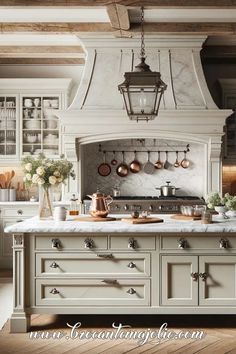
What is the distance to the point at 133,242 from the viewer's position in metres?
4.34

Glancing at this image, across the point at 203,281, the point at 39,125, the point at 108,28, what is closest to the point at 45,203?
the point at 203,281

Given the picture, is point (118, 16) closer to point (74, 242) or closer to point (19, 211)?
point (74, 242)

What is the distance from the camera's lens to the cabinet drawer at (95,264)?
4.36 metres

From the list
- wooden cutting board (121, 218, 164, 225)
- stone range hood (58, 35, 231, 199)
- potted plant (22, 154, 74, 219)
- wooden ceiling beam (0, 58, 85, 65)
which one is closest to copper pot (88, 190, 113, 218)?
wooden cutting board (121, 218, 164, 225)

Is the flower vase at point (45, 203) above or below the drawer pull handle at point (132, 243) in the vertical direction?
above

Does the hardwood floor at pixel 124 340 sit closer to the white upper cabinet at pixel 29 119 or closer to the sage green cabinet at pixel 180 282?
the sage green cabinet at pixel 180 282

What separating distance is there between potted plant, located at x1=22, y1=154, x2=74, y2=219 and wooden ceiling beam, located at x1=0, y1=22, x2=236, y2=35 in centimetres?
200

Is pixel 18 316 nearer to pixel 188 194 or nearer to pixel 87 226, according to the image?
pixel 87 226

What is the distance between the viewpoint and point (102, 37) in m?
7.10

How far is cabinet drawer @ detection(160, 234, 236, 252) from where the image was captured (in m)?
4.33

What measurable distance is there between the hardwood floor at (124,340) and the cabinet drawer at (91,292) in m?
0.24

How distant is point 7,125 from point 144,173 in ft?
7.01

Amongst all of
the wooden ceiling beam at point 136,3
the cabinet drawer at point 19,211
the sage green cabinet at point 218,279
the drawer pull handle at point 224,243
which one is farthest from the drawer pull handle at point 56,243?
the cabinet drawer at point 19,211

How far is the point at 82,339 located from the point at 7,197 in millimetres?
3893
